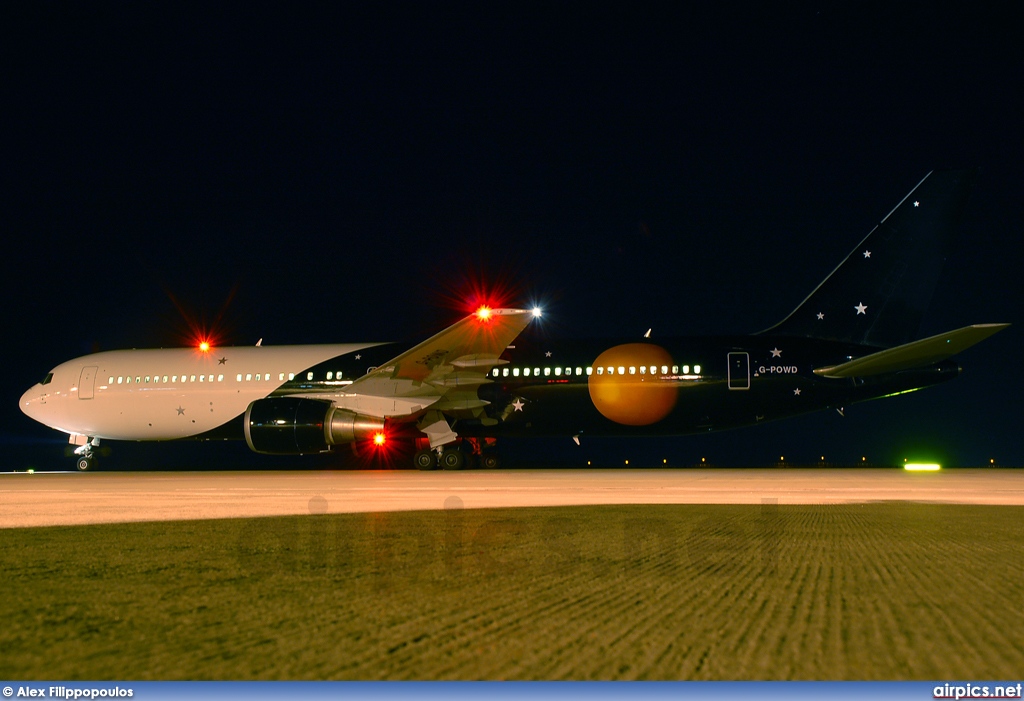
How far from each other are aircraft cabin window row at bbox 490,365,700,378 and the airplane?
30 mm

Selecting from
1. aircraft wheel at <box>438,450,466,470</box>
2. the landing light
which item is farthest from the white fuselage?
the landing light

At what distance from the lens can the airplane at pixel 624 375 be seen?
20.0m

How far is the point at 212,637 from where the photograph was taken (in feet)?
10.3

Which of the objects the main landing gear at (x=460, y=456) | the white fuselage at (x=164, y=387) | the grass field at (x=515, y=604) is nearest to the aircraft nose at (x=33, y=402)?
the white fuselage at (x=164, y=387)

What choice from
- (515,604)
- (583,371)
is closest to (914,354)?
(583,371)

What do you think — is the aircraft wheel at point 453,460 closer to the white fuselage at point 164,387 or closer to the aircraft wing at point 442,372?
the aircraft wing at point 442,372

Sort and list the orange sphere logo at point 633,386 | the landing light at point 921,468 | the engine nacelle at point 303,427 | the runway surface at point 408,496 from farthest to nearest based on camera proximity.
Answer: the landing light at point 921,468 < the orange sphere logo at point 633,386 < the engine nacelle at point 303,427 < the runway surface at point 408,496

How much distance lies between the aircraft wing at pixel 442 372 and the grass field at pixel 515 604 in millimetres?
14491

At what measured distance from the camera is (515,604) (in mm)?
3787

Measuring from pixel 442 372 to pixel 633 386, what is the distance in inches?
190

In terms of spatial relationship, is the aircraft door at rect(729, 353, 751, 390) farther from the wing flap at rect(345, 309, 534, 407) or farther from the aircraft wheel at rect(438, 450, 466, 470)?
the aircraft wheel at rect(438, 450, 466, 470)

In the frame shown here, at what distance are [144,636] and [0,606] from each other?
1.12m

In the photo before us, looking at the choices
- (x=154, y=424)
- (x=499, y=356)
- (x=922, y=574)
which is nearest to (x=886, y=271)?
(x=499, y=356)

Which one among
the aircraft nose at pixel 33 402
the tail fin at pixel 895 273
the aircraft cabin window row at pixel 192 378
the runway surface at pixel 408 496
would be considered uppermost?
the tail fin at pixel 895 273
